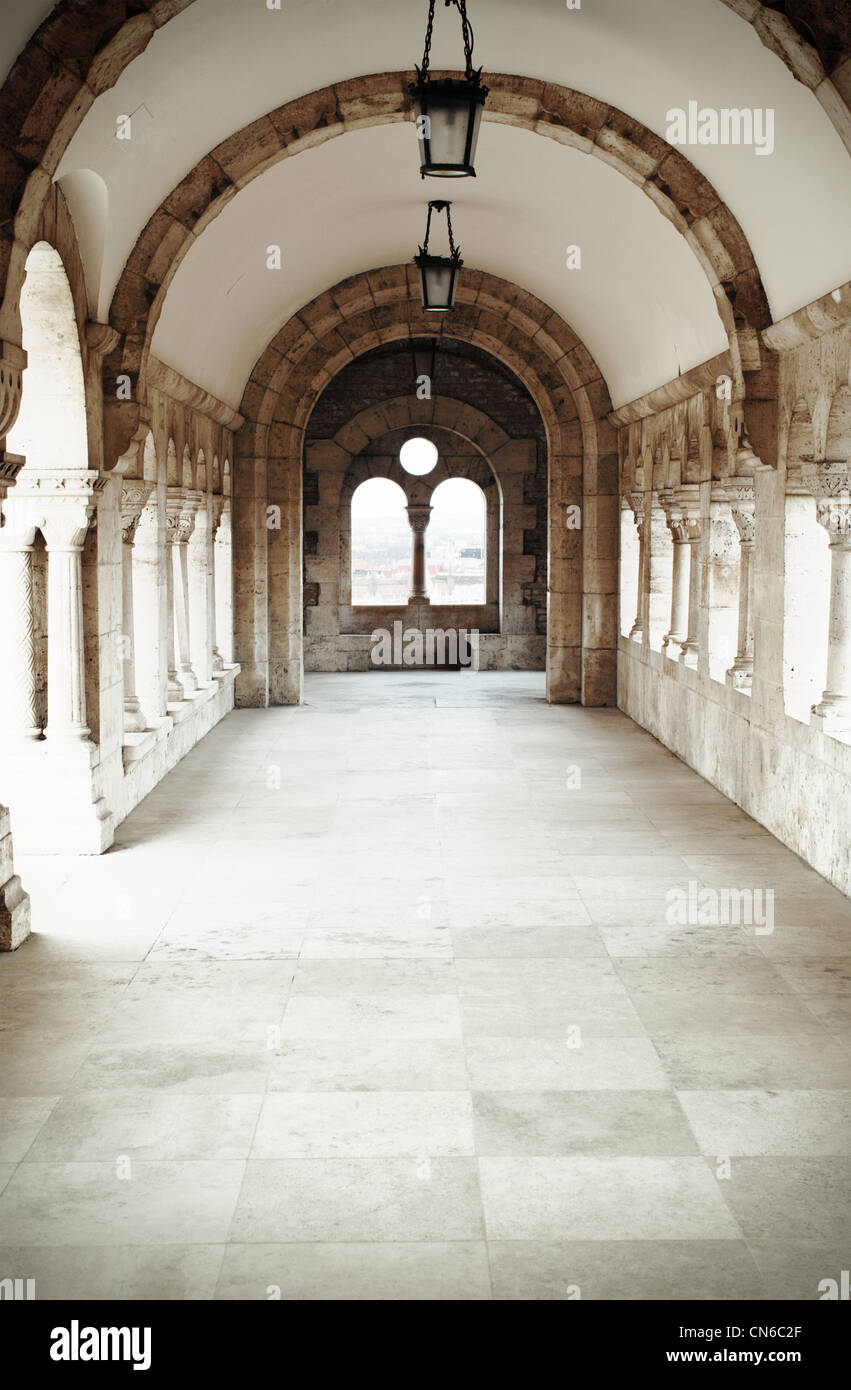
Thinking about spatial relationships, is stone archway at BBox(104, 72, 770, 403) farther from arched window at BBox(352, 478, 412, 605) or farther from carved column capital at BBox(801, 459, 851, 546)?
arched window at BBox(352, 478, 412, 605)

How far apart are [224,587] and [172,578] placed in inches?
92.7

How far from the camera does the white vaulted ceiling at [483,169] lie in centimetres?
564

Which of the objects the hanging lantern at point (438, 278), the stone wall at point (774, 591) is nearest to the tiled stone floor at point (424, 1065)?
the stone wall at point (774, 591)

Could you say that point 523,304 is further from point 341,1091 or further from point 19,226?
point 341,1091

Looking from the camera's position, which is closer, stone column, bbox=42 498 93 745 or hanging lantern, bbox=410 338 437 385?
stone column, bbox=42 498 93 745

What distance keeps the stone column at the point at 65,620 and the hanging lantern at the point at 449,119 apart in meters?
2.42

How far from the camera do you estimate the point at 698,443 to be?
969cm

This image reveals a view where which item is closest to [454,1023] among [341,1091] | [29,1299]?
[341,1091]

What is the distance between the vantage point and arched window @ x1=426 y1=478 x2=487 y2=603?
17375 millimetres

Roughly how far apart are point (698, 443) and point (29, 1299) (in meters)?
8.03

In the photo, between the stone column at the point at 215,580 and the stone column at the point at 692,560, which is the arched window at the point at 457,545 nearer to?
the stone column at the point at 215,580

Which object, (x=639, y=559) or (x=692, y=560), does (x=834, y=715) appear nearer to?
(x=692, y=560)

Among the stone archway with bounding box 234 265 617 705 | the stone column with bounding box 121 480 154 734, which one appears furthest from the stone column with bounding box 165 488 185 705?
the stone archway with bounding box 234 265 617 705

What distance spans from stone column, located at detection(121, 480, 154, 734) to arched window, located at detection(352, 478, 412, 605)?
899cm
